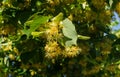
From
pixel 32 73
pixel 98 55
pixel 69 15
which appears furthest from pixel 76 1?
pixel 32 73

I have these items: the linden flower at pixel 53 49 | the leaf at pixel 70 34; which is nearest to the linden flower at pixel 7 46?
the linden flower at pixel 53 49

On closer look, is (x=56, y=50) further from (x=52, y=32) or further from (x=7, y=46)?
(x=7, y=46)

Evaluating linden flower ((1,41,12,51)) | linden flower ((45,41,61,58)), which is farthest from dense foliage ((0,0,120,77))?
linden flower ((45,41,61,58))

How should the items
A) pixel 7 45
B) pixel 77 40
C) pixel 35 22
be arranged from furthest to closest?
pixel 7 45 → pixel 77 40 → pixel 35 22

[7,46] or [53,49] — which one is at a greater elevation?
[53,49]

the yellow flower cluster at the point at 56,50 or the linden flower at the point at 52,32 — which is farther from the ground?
the linden flower at the point at 52,32

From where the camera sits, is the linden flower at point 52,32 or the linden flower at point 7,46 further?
the linden flower at point 7,46

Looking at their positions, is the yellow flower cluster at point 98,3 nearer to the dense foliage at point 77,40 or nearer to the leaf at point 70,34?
the dense foliage at point 77,40

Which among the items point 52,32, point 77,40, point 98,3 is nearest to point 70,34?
point 52,32

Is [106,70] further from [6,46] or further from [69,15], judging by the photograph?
[6,46]

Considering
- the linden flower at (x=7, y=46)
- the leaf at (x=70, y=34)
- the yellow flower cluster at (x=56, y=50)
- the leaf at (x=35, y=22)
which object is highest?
the leaf at (x=35, y=22)

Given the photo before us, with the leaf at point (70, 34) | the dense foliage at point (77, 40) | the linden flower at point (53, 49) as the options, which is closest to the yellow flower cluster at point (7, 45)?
the dense foliage at point (77, 40)
